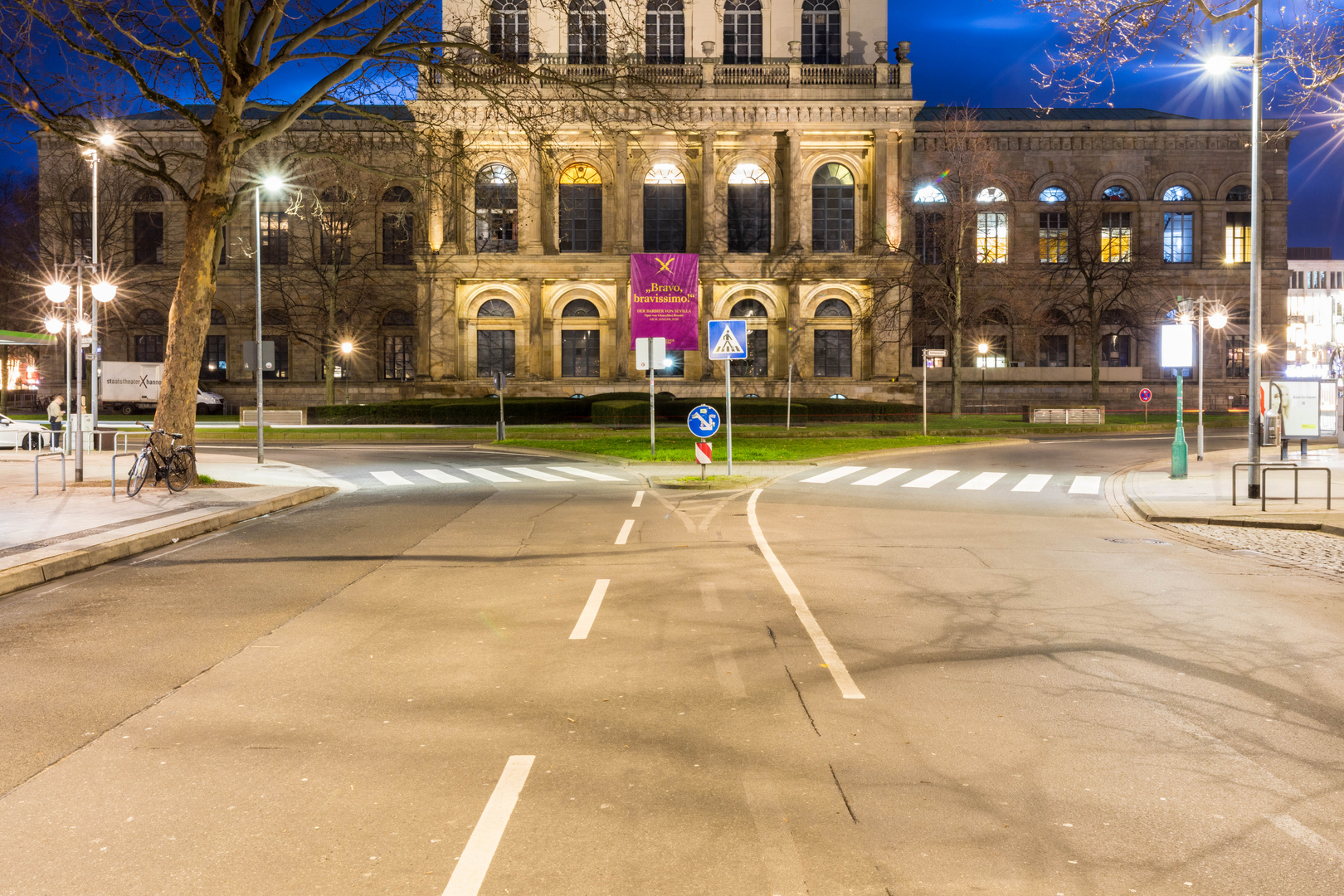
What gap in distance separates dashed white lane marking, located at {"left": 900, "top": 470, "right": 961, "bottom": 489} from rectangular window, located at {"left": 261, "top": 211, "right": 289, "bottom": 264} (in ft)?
168

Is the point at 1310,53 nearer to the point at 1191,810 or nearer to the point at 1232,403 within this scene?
the point at 1191,810

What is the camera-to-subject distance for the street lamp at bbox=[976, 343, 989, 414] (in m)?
60.7

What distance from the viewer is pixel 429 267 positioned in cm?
5659

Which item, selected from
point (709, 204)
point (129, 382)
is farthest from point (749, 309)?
point (129, 382)

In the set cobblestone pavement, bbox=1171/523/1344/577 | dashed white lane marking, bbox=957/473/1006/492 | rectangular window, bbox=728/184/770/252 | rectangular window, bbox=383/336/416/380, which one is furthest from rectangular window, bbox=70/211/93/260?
cobblestone pavement, bbox=1171/523/1344/577

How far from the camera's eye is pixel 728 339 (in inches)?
808

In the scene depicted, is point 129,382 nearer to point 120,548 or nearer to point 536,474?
point 536,474

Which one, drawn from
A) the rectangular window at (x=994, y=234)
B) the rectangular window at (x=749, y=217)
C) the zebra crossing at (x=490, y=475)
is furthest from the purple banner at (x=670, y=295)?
the rectangular window at (x=994, y=234)

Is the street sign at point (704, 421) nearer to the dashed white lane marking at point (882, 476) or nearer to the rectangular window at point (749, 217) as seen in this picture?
the dashed white lane marking at point (882, 476)

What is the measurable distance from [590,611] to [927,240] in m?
60.7

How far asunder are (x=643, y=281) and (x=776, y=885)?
45.8 m

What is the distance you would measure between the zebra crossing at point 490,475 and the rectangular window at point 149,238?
1979 inches

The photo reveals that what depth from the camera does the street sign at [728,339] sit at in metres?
20.5

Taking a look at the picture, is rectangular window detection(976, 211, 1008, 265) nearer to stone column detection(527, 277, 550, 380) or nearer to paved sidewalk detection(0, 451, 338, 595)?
stone column detection(527, 277, 550, 380)
